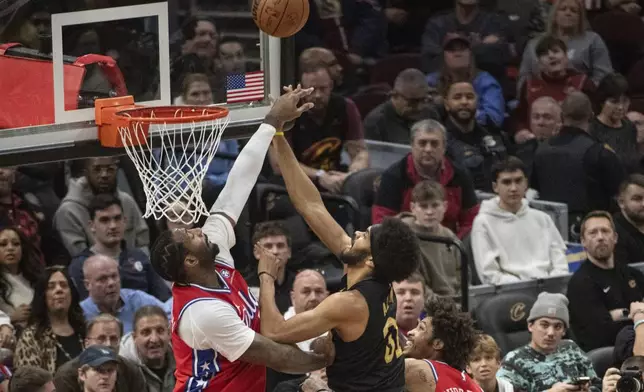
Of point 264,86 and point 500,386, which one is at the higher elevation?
point 264,86

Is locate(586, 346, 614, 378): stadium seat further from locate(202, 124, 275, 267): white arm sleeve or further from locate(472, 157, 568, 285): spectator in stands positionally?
locate(202, 124, 275, 267): white arm sleeve

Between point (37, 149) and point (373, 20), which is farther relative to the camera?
point (373, 20)

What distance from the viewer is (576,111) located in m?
12.7

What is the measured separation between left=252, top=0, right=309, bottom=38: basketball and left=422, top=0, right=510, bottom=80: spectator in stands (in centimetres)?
612

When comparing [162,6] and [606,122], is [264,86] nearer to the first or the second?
[162,6]

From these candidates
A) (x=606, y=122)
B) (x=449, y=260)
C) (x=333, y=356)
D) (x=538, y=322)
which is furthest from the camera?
(x=606, y=122)

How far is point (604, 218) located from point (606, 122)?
8.19 feet

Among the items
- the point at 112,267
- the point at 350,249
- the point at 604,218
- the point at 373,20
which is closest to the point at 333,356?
the point at 350,249

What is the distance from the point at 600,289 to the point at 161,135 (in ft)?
12.8

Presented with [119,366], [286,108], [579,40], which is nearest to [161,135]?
[286,108]

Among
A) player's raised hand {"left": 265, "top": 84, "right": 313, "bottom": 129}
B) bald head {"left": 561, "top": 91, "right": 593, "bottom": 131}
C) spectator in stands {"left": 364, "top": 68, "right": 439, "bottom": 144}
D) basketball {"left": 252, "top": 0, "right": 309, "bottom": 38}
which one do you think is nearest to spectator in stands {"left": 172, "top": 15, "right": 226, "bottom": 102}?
basketball {"left": 252, "top": 0, "right": 309, "bottom": 38}

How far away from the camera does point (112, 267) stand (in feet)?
34.2

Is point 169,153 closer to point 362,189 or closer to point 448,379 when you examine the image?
point 448,379

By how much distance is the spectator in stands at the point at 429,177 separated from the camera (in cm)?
1140
